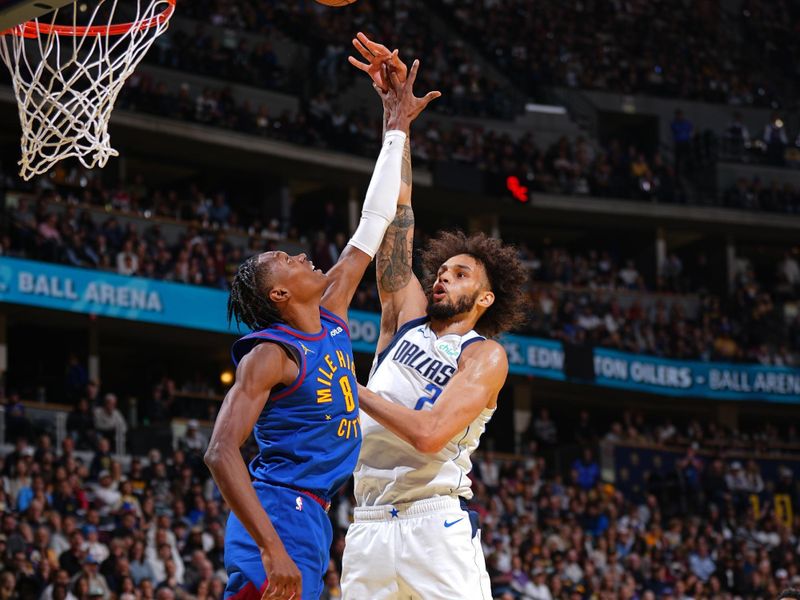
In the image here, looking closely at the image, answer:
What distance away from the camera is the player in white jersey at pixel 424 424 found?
5.39 m

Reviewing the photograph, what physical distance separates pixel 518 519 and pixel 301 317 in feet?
46.0

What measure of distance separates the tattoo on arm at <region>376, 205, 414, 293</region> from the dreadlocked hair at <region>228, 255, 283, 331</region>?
134cm

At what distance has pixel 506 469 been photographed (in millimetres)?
21266

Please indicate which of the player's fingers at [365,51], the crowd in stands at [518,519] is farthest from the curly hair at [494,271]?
the crowd in stands at [518,519]

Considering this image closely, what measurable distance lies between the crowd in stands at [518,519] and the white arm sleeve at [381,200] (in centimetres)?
710

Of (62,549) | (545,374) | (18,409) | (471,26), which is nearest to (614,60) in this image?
(471,26)

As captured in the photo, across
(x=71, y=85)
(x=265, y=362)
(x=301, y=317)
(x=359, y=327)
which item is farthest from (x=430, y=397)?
(x=359, y=327)

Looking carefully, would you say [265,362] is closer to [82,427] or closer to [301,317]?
[301,317]

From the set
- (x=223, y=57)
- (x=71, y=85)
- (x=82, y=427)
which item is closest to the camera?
(x=71, y=85)

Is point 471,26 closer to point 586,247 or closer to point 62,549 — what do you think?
point 586,247

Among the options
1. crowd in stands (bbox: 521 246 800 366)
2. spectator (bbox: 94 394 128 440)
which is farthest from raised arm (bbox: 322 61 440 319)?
crowd in stands (bbox: 521 246 800 366)

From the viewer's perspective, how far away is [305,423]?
468cm

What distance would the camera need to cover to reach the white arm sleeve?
5.41 m

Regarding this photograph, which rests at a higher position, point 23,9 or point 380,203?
point 23,9
